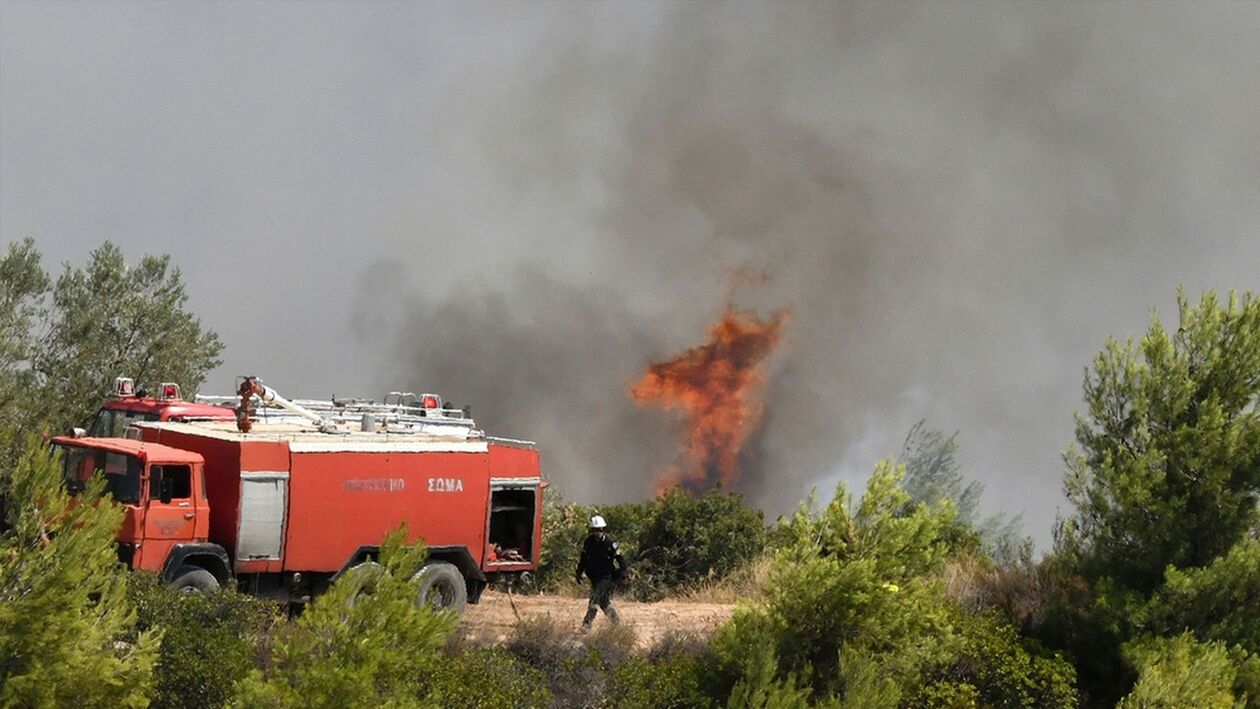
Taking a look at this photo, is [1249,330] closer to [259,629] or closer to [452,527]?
[452,527]

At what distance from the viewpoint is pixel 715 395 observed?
53969 mm

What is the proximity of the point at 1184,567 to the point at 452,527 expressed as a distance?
977cm

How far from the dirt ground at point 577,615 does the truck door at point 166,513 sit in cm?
364

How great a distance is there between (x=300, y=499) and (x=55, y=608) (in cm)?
598

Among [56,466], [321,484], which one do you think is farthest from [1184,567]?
[56,466]

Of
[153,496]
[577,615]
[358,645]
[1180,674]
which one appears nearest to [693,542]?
[577,615]

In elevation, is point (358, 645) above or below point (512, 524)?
below

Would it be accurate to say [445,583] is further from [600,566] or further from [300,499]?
[300,499]

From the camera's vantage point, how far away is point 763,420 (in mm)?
56969

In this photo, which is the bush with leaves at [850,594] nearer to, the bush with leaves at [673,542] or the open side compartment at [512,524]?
the open side compartment at [512,524]

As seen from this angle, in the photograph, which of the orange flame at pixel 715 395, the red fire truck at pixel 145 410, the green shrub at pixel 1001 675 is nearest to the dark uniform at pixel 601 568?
the green shrub at pixel 1001 675

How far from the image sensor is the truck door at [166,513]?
52.8 ft

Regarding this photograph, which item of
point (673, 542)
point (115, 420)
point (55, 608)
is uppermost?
point (115, 420)

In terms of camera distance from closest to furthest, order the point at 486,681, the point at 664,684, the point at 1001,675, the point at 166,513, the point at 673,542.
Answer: the point at 486,681
the point at 664,684
the point at 166,513
the point at 1001,675
the point at 673,542
